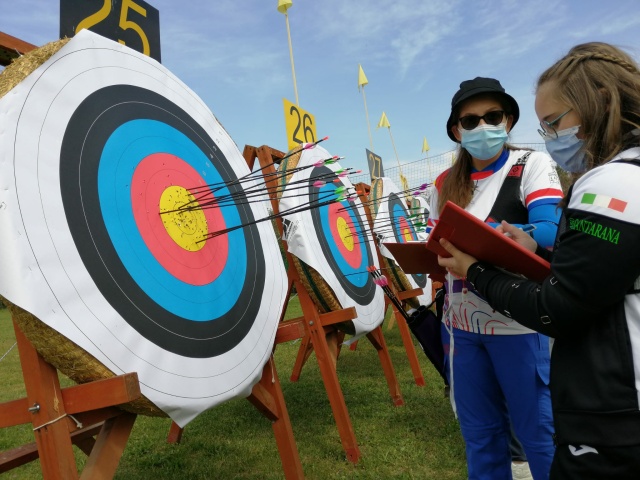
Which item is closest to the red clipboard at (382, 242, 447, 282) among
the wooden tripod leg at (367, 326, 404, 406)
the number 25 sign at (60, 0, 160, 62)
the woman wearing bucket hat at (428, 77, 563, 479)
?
the woman wearing bucket hat at (428, 77, 563, 479)

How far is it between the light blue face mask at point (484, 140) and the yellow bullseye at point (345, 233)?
5.45ft

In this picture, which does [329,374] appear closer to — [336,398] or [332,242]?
[336,398]

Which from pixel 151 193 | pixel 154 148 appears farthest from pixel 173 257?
pixel 154 148

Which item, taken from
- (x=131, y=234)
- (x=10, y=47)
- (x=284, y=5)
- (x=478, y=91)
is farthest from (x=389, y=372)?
(x=284, y=5)

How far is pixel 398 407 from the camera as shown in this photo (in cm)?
331

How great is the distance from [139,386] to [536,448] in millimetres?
1155

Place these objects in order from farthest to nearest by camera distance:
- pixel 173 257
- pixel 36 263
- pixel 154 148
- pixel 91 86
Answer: pixel 154 148 < pixel 173 257 < pixel 91 86 < pixel 36 263

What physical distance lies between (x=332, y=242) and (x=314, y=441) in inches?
45.7

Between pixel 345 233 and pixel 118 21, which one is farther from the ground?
pixel 118 21

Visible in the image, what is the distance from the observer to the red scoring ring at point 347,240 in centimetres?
307

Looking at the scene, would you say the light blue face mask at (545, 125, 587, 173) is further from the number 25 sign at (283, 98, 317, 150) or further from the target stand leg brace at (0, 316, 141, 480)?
the number 25 sign at (283, 98, 317, 150)

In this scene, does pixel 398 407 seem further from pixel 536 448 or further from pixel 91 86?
pixel 91 86

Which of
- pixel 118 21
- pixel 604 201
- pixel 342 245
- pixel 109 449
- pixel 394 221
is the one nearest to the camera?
pixel 604 201

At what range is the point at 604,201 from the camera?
79 centimetres
